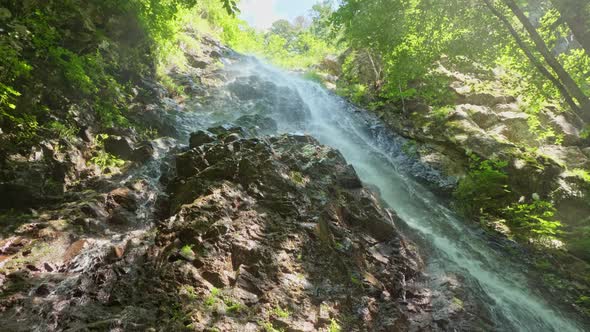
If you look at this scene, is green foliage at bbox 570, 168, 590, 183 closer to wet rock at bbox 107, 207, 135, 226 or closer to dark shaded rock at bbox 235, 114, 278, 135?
dark shaded rock at bbox 235, 114, 278, 135

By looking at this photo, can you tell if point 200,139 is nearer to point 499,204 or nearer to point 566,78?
point 566,78

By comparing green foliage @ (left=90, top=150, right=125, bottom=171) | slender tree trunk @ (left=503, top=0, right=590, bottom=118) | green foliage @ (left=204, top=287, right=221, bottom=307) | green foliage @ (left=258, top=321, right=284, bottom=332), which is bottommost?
green foliage @ (left=90, top=150, right=125, bottom=171)

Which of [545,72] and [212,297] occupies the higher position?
[545,72]

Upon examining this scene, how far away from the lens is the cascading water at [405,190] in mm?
7082

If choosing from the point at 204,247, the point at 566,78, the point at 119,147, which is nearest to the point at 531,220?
the point at 566,78

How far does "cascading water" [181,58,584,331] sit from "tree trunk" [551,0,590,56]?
17.4 ft

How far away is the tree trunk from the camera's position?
646 cm

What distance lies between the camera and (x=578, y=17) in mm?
6523

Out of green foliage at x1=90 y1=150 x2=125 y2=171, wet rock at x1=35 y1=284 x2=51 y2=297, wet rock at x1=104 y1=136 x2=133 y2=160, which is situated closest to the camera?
wet rock at x1=35 y1=284 x2=51 y2=297

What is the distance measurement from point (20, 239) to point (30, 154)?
2.27 metres

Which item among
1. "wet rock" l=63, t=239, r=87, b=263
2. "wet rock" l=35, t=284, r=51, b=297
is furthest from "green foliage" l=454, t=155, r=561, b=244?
"wet rock" l=35, t=284, r=51, b=297

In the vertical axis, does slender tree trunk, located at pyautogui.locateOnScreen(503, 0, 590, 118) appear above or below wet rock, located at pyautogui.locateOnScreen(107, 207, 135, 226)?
above

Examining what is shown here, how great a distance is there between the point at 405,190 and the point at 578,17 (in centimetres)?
687

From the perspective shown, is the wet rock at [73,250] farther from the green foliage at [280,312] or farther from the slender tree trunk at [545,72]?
the slender tree trunk at [545,72]
